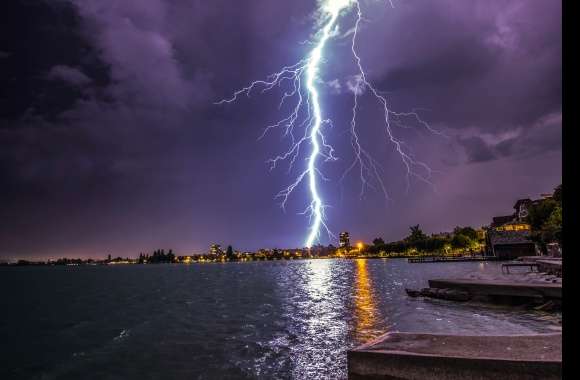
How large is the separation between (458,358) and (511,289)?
990 inches

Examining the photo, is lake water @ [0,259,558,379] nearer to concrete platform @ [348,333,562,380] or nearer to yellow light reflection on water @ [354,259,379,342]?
yellow light reflection on water @ [354,259,379,342]

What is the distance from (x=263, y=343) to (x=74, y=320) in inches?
946

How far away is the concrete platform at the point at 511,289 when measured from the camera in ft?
92.6

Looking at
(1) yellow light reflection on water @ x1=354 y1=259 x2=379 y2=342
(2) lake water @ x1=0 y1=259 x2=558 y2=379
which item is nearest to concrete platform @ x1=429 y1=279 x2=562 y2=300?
(2) lake water @ x1=0 y1=259 x2=558 y2=379

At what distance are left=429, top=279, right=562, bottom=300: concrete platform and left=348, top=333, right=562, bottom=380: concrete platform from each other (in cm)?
2115

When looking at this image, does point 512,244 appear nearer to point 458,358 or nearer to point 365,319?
point 365,319

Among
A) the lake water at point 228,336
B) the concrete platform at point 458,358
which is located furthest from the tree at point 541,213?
the concrete platform at point 458,358

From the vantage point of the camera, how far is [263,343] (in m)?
21.0

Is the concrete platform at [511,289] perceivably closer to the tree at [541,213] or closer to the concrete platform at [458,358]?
the concrete platform at [458,358]

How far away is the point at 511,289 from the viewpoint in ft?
99.5

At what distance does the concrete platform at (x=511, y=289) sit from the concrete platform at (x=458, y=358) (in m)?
21.2

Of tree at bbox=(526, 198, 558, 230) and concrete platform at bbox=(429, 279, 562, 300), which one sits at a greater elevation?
tree at bbox=(526, 198, 558, 230)

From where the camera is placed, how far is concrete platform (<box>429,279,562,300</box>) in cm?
2822

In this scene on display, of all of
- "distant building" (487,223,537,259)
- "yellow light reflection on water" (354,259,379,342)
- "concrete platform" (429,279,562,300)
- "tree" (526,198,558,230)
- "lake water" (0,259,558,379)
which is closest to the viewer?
"lake water" (0,259,558,379)
